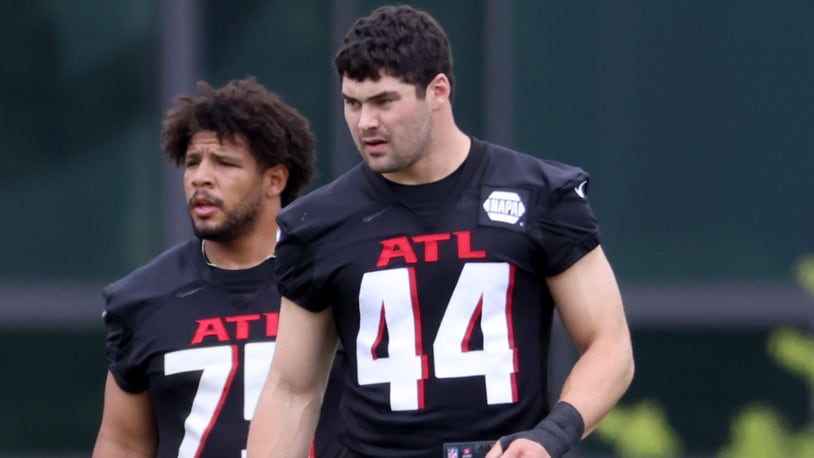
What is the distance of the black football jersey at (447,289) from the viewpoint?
5207mm

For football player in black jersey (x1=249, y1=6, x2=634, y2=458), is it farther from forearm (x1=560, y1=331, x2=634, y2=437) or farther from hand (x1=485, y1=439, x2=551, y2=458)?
hand (x1=485, y1=439, x2=551, y2=458)

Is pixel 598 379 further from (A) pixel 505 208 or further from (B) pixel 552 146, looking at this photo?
(B) pixel 552 146

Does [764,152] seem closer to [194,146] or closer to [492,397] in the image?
[194,146]

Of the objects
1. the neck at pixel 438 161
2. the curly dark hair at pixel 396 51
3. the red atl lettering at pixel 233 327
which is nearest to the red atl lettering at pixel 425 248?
the neck at pixel 438 161

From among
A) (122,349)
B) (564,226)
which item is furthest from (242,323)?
(564,226)

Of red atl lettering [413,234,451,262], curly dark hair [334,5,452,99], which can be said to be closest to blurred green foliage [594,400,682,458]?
red atl lettering [413,234,451,262]

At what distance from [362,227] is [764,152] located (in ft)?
17.6

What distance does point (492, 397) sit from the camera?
5.22m

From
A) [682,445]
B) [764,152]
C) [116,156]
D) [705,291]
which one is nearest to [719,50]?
[764,152]

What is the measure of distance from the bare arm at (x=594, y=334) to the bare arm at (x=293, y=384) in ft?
2.22

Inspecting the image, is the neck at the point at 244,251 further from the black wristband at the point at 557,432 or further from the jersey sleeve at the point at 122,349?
the black wristband at the point at 557,432

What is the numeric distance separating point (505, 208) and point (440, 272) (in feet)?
0.80

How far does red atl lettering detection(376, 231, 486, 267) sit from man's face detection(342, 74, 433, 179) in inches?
8.2

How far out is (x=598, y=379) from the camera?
5.18 metres
